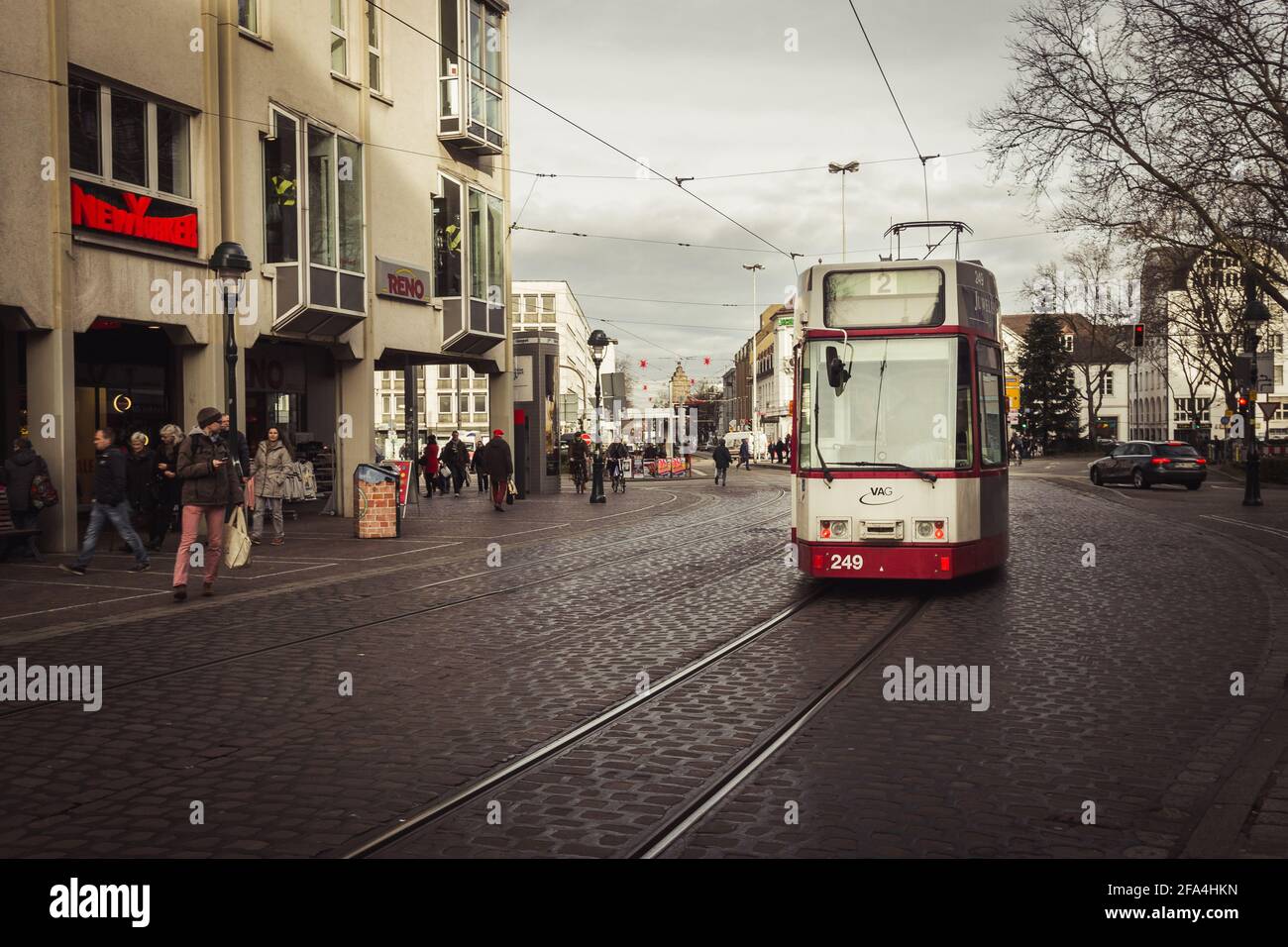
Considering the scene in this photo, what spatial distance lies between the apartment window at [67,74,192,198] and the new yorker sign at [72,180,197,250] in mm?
248

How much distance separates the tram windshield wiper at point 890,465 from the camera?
12008 mm

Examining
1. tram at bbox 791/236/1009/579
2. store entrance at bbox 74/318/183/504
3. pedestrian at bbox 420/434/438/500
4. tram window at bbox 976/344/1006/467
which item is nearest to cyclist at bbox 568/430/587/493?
pedestrian at bbox 420/434/438/500

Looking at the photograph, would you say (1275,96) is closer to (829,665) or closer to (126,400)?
(829,665)

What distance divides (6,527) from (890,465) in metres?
11.6

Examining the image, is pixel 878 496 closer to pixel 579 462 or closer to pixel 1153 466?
pixel 579 462

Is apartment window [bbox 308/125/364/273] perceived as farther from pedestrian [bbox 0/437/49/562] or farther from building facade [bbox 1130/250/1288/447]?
building facade [bbox 1130/250/1288/447]

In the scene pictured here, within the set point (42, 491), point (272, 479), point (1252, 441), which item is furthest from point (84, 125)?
point (1252, 441)

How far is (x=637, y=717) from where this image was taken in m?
7.21

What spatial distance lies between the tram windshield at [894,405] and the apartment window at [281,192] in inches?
545

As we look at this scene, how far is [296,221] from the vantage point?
23641mm

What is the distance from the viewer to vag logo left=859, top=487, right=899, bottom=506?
1215 cm

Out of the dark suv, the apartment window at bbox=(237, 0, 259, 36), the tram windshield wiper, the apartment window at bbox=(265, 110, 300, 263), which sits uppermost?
the apartment window at bbox=(237, 0, 259, 36)
